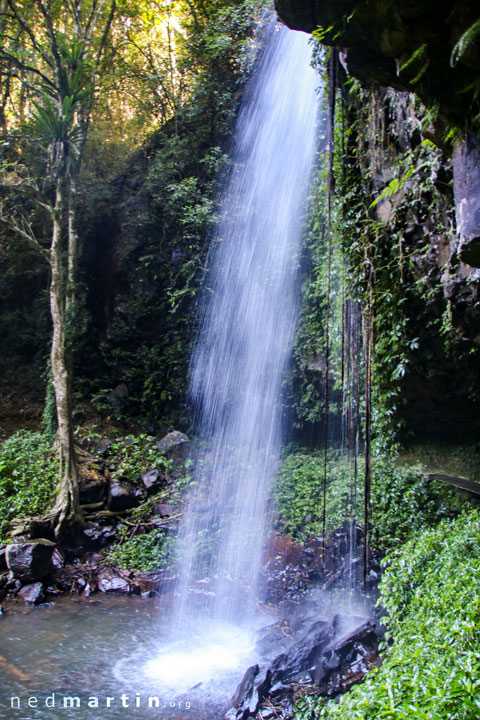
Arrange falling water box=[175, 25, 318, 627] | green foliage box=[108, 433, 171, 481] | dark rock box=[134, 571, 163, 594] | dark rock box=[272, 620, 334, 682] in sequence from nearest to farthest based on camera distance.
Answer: dark rock box=[272, 620, 334, 682]
dark rock box=[134, 571, 163, 594]
green foliage box=[108, 433, 171, 481]
falling water box=[175, 25, 318, 627]

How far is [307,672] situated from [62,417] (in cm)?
618

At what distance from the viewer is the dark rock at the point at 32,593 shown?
6.28 metres

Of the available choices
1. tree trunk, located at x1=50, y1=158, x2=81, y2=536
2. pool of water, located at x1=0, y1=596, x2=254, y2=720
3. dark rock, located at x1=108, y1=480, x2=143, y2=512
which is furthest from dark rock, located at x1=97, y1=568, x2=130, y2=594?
dark rock, located at x1=108, y1=480, x2=143, y2=512

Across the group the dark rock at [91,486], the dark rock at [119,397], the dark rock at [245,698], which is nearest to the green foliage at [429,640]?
the dark rock at [245,698]

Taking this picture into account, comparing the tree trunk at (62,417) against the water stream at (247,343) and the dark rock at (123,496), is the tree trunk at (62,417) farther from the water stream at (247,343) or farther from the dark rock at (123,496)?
the water stream at (247,343)

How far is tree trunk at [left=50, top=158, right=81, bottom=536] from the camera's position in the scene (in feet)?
25.2

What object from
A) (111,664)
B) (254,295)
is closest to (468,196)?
(111,664)

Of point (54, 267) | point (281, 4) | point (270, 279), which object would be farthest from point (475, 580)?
point (54, 267)

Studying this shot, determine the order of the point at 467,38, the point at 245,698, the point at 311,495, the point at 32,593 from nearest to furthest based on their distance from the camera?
1. the point at 467,38
2. the point at 245,698
3. the point at 32,593
4. the point at 311,495

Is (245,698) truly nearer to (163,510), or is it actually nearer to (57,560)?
(57,560)

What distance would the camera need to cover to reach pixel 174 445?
1003 cm

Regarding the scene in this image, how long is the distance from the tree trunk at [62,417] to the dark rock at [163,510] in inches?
57.3

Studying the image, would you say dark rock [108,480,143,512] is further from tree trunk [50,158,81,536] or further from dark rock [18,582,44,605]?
dark rock [18,582,44,605]

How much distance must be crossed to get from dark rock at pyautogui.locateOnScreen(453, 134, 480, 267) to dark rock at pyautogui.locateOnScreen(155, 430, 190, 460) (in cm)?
811
